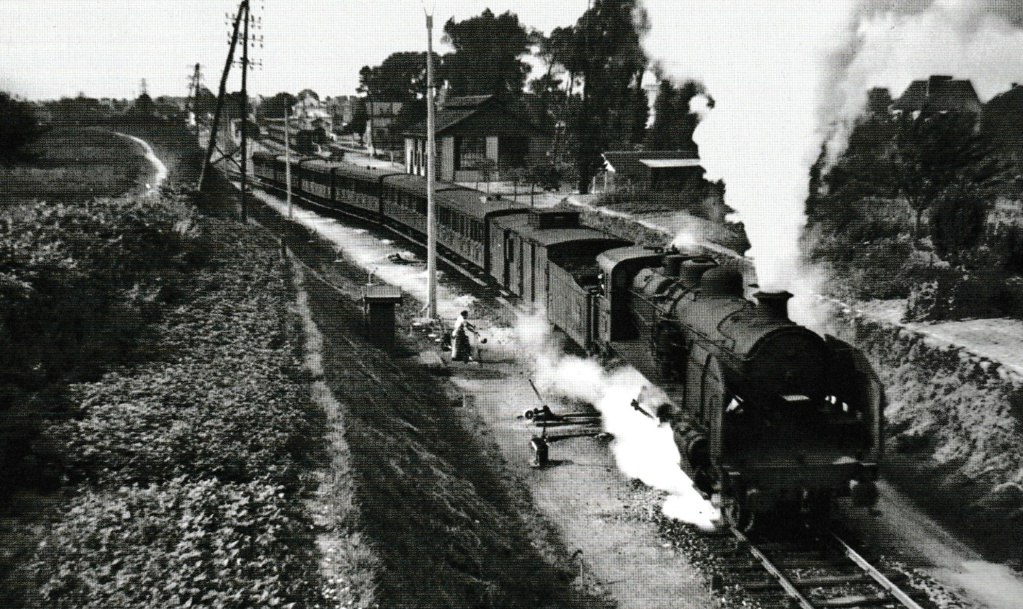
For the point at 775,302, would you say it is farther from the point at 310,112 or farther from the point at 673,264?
the point at 310,112

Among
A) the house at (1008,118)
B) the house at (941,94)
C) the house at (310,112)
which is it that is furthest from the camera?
the house at (310,112)

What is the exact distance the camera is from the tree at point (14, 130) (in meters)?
33.6

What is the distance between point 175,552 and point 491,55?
67573mm

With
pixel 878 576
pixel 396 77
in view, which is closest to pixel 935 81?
pixel 878 576

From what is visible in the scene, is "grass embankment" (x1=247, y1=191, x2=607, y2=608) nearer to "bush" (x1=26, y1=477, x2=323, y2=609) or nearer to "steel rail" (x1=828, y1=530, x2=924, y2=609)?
"bush" (x1=26, y1=477, x2=323, y2=609)

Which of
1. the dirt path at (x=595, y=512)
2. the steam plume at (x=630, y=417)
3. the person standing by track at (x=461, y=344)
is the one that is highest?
the person standing by track at (x=461, y=344)

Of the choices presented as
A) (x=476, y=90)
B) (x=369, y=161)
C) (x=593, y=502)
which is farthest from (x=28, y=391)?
(x=476, y=90)

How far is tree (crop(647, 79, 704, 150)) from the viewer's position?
1644 inches

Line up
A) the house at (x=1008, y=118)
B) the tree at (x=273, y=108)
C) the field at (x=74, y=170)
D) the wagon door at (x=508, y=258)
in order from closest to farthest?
1. the wagon door at (x=508, y=258)
2. the field at (x=74, y=170)
3. the house at (x=1008, y=118)
4. the tree at (x=273, y=108)

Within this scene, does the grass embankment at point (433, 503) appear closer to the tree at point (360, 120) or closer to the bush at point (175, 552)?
the bush at point (175, 552)

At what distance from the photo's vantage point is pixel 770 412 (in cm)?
961

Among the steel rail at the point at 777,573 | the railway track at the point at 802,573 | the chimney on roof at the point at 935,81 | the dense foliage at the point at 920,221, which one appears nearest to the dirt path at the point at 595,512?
the railway track at the point at 802,573

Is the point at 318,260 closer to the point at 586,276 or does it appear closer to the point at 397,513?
the point at 586,276

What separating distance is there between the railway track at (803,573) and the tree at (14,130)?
118 feet
